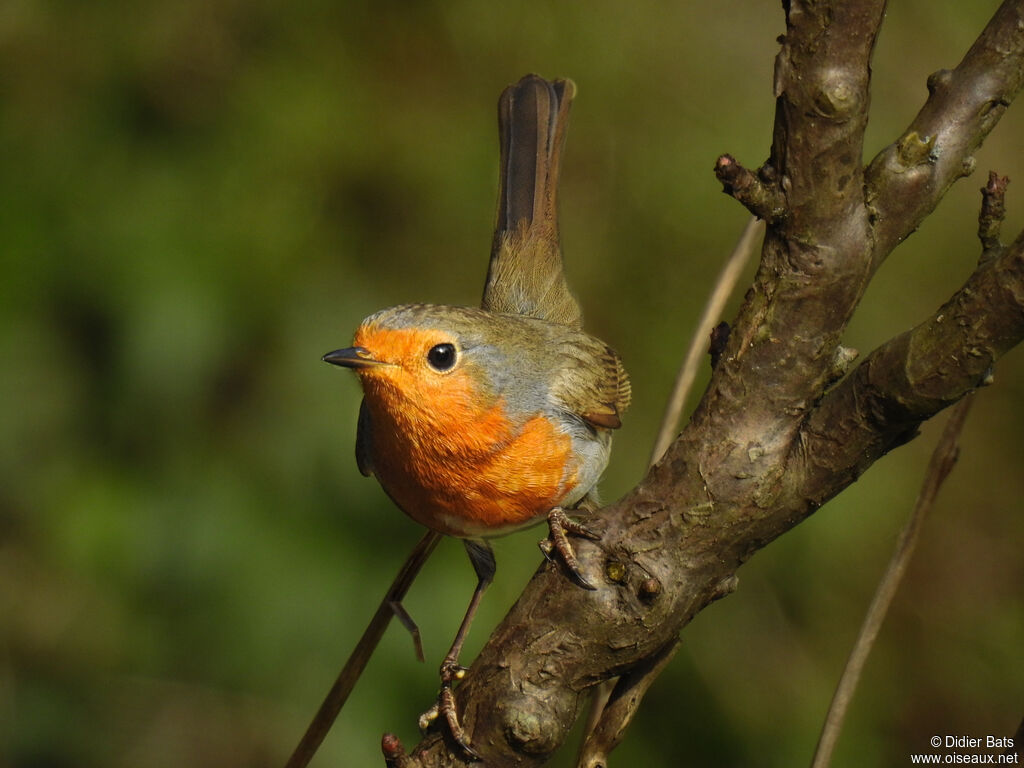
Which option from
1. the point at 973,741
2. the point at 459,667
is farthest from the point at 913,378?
the point at 973,741

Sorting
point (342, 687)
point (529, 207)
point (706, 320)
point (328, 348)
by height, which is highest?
point (529, 207)

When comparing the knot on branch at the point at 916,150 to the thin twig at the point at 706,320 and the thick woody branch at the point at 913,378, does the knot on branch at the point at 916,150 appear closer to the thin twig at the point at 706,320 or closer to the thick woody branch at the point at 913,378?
the thick woody branch at the point at 913,378

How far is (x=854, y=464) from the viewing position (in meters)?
1.85

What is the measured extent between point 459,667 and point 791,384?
1471mm

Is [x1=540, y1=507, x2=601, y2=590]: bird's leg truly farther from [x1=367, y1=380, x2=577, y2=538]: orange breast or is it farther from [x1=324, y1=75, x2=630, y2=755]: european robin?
[x1=367, y1=380, x2=577, y2=538]: orange breast

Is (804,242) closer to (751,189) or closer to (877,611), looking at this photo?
(751,189)

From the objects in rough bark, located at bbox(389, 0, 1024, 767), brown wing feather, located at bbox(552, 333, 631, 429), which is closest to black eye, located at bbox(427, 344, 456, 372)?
brown wing feather, located at bbox(552, 333, 631, 429)

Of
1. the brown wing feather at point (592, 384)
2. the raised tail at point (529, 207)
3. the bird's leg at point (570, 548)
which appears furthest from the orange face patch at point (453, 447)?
the raised tail at point (529, 207)

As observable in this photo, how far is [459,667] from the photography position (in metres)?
3.00

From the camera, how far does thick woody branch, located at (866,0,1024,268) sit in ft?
5.87

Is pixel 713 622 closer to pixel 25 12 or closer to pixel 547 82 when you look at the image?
pixel 547 82

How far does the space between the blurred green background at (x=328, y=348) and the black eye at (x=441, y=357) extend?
3.25ft

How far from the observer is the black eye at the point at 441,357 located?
2908 mm

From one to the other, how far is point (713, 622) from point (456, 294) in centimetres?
167
